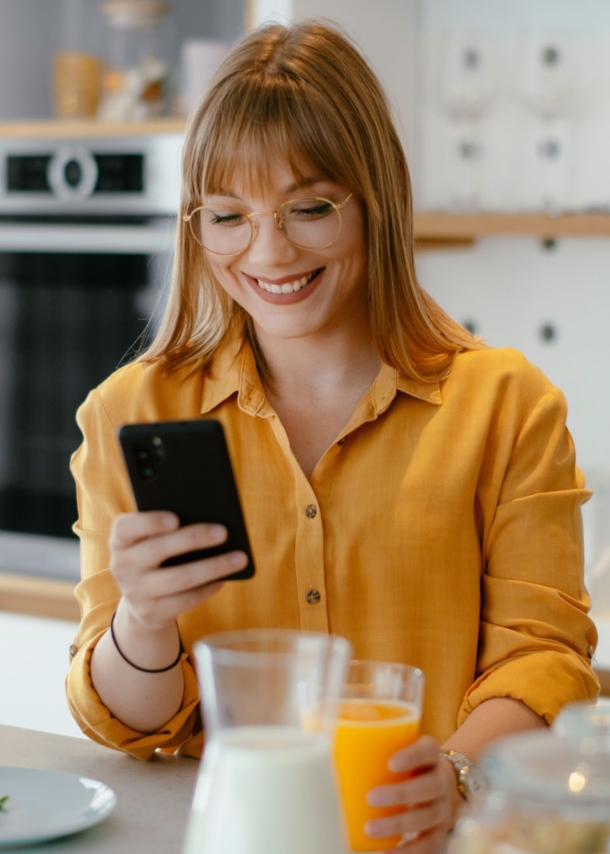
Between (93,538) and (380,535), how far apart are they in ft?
1.03

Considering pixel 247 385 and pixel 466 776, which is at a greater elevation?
pixel 247 385

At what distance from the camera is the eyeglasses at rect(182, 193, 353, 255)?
1.24m

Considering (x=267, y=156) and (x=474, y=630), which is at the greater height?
(x=267, y=156)

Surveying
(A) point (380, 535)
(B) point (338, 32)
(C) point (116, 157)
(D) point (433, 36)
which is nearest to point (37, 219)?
(C) point (116, 157)

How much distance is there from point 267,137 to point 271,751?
72 cm

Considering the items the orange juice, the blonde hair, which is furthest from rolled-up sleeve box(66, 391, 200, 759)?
the orange juice

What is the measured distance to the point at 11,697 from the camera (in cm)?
232

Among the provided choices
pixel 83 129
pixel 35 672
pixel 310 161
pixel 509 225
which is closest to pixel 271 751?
pixel 310 161

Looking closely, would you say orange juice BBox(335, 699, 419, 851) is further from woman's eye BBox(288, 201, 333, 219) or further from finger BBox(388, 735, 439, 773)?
woman's eye BBox(288, 201, 333, 219)

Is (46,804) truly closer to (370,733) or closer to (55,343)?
(370,733)

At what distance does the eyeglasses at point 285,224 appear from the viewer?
1239 mm

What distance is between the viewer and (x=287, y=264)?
4.10 feet

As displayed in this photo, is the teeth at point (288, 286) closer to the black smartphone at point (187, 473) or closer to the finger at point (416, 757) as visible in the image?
the black smartphone at point (187, 473)

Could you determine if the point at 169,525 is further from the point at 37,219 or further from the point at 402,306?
the point at 37,219
